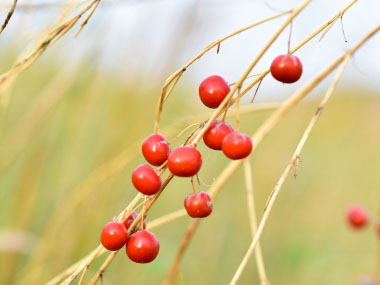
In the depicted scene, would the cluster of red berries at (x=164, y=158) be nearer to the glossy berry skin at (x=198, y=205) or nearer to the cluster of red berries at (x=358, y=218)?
the glossy berry skin at (x=198, y=205)

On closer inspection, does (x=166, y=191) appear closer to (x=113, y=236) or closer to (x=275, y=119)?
(x=275, y=119)

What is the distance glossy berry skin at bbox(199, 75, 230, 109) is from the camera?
0.59 m

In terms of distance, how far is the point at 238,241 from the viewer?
2189 mm

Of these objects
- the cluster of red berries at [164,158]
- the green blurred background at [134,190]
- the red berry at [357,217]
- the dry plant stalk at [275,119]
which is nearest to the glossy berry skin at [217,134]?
the cluster of red berries at [164,158]

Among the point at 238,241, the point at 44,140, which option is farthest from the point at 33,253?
the point at 238,241

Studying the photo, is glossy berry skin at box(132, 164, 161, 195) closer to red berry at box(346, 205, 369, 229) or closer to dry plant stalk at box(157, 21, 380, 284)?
dry plant stalk at box(157, 21, 380, 284)

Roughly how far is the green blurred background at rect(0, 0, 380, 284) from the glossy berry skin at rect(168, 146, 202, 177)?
1.63 feet

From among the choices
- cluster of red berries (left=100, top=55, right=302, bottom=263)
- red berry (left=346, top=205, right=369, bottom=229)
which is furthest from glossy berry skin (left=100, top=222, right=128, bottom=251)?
red berry (left=346, top=205, right=369, bottom=229)

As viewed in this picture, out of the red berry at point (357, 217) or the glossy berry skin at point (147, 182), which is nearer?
the glossy berry skin at point (147, 182)

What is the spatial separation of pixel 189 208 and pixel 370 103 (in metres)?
2.72

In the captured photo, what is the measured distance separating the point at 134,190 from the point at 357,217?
3.12 ft

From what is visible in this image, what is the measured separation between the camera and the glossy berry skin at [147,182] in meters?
0.54

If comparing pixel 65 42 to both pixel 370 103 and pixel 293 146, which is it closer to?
pixel 293 146

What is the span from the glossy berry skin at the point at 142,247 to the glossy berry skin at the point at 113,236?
0.01 metres
